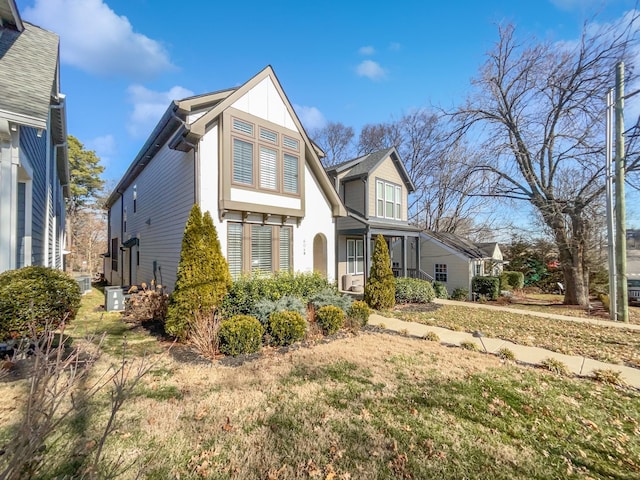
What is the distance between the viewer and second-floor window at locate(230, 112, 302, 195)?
9305 millimetres

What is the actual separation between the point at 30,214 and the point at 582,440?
34.8 feet

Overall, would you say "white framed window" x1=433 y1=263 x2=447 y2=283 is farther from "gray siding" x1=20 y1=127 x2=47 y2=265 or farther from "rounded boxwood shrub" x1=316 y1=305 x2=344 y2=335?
"gray siding" x1=20 y1=127 x2=47 y2=265

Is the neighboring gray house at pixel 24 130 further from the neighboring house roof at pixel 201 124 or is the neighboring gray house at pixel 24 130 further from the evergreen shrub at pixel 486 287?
the evergreen shrub at pixel 486 287

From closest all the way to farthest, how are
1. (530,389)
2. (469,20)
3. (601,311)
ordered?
(530,389)
(469,20)
(601,311)

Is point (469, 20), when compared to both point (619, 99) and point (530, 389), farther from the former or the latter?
point (530, 389)

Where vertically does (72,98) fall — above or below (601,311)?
above

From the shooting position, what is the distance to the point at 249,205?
9391 millimetres

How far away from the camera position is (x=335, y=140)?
3200 centimetres

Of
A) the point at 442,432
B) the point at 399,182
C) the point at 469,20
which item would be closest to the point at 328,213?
the point at 399,182

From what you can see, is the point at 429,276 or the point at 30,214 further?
the point at 429,276

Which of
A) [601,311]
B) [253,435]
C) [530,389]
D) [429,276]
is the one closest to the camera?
[253,435]

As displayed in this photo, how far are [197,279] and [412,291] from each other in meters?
9.74

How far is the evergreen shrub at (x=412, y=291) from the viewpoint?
13.4m

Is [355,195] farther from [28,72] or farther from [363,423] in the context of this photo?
[363,423]
